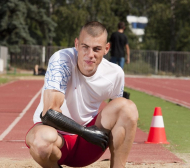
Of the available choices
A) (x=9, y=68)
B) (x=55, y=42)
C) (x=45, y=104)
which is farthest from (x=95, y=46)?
(x=55, y=42)

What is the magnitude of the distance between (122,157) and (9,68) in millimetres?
37080

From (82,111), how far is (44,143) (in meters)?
0.58

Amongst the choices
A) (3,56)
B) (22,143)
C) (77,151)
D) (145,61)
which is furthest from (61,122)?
(145,61)

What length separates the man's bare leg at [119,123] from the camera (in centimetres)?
490

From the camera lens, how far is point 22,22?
43000 mm

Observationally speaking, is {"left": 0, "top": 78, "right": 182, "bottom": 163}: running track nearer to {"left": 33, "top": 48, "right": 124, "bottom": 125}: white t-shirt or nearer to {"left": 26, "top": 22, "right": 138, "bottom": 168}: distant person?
{"left": 26, "top": 22, "right": 138, "bottom": 168}: distant person

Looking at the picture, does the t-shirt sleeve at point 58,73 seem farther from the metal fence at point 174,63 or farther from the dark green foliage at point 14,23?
the metal fence at point 174,63

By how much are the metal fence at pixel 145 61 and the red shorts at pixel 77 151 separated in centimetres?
3787

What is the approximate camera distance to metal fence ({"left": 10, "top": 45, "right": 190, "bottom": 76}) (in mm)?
42844

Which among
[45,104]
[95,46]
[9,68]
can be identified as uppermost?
[95,46]

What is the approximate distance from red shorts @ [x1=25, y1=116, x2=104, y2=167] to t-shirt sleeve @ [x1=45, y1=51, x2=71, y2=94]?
575mm

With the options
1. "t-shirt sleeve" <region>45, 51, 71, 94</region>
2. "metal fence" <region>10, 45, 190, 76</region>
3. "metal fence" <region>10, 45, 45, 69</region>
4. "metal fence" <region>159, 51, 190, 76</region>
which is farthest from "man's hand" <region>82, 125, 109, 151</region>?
"metal fence" <region>10, 45, 45, 69</region>

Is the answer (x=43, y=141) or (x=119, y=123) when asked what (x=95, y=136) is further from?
(x=43, y=141)

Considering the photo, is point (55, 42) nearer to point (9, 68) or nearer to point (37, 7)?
point (37, 7)
